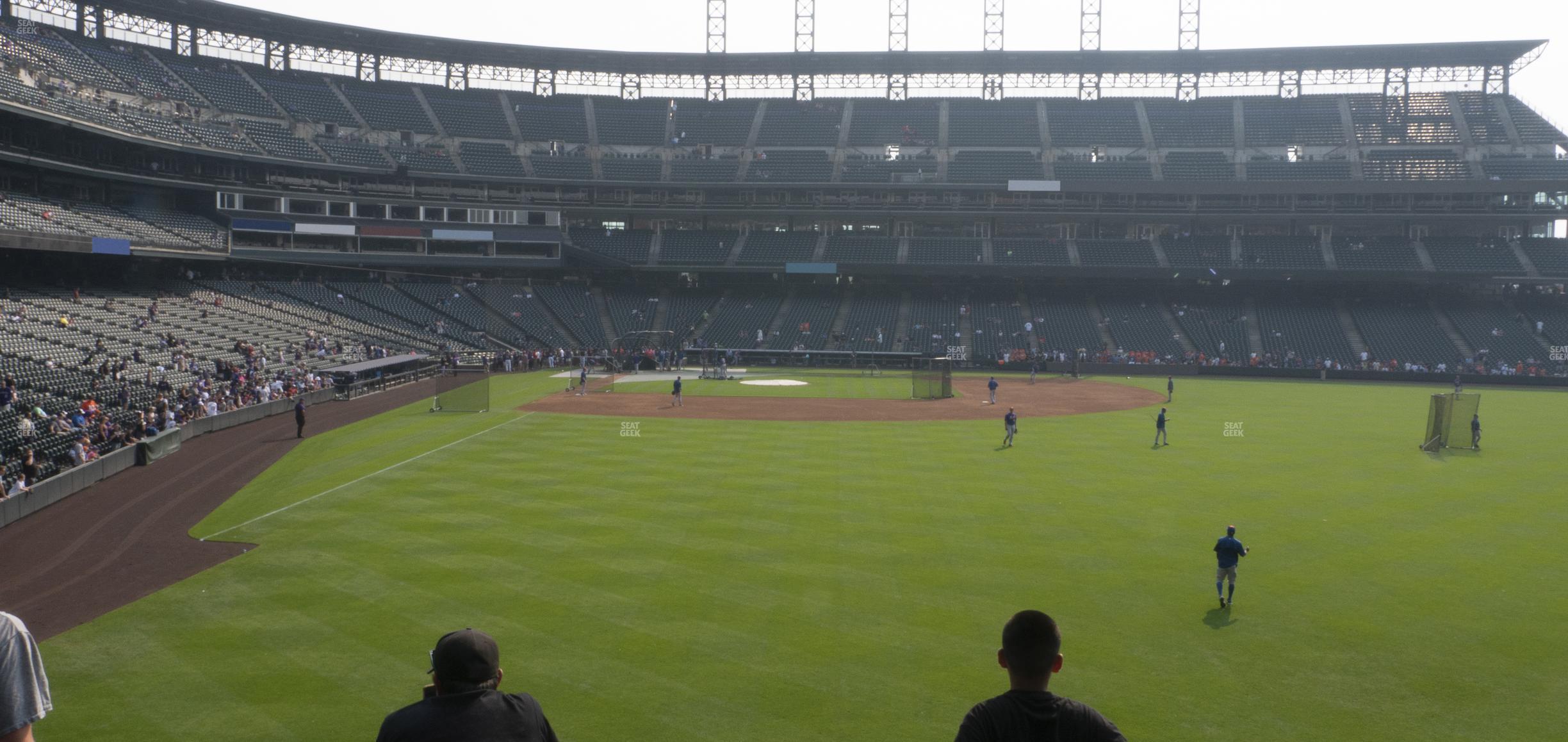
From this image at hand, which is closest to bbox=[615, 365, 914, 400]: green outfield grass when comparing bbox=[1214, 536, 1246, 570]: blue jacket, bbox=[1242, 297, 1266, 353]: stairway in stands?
bbox=[1242, 297, 1266, 353]: stairway in stands

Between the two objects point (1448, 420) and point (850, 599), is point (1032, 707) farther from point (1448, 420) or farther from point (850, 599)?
point (1448, 420)

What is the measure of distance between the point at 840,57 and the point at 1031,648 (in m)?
94.2

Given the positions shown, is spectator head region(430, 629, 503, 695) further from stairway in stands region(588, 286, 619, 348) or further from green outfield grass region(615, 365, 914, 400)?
stairway in stands region(588, 286, 619, 348)

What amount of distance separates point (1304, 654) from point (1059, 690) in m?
4.28

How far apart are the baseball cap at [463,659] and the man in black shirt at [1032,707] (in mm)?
2242

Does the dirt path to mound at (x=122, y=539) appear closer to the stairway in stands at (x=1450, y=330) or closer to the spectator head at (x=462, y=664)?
the spectator head at (x=462, y=664)

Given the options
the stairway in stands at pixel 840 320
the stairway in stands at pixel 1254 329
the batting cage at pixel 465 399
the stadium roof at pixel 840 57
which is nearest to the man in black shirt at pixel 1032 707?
the batting cage at pixel 465 399

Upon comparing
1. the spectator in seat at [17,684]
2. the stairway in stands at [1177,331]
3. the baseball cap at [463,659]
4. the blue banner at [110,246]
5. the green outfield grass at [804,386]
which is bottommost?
the green outfield grass at [804,386]

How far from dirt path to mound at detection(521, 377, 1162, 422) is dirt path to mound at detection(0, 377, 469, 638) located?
15508mm

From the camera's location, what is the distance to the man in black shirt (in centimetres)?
418

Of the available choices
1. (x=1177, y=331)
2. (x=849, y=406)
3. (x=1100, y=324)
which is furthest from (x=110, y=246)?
(x=1177, y=331)

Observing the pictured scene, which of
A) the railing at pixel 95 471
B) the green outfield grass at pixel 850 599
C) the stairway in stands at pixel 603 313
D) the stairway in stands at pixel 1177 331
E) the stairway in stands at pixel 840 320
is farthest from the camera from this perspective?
the stairway in stands at pixel 603 313

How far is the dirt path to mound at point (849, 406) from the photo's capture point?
43219 millimetres

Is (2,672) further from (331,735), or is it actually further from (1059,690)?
(1059,690)
